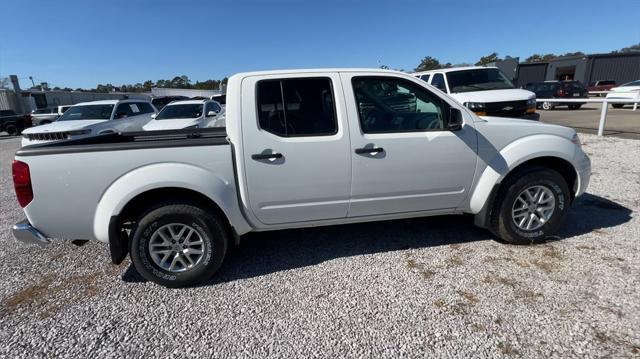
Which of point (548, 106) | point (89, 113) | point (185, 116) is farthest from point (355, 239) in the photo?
point (548, 106)

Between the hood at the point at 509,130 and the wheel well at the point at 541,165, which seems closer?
the hood at the point at 509,130

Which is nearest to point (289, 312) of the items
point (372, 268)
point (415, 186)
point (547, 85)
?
point (372, 268)

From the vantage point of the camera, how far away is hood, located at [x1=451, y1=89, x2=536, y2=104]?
26.6 feet

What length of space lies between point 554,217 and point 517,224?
1.39 feet

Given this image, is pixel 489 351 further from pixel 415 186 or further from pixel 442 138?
pixel 442 138

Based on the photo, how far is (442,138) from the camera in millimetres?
3209

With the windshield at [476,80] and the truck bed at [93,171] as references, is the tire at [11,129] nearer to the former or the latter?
the truck bed at [93,171]

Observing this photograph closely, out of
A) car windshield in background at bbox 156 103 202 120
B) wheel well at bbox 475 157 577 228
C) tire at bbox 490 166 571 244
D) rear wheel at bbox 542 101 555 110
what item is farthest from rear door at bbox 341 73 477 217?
rear wheel at bbox 542 101 555 110

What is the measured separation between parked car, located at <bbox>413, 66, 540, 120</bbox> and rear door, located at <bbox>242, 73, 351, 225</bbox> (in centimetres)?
614

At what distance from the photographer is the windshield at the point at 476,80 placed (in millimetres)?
9062

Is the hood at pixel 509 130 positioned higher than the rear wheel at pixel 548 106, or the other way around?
the hood at pixel 509 130

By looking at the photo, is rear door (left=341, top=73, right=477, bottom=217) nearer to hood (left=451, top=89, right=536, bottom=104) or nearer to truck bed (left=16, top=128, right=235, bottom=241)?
truck bed (left=16, top=128, right=235, bottom=241)

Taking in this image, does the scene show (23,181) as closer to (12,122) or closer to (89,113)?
(89,113)

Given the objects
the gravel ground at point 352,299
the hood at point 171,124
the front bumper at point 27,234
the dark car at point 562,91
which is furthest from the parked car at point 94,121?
the dark car at point 562,91
